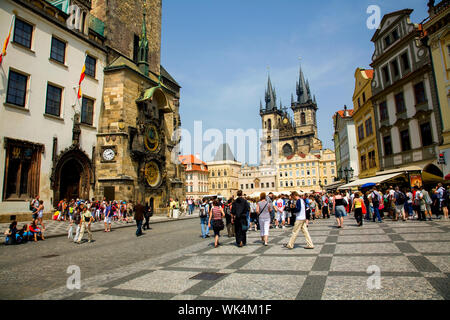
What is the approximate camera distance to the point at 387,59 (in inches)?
1000

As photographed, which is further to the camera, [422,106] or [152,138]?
[152,138]

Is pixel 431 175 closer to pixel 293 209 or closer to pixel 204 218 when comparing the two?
pixel 293 209

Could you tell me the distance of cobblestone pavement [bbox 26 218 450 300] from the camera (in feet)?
13.8

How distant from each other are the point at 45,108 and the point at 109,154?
5495mm

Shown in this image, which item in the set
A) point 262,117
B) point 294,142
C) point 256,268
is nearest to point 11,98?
point 256,268

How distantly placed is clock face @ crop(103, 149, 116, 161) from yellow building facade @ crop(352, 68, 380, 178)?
2466 centimetres

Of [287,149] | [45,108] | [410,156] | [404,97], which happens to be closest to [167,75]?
[45,108]

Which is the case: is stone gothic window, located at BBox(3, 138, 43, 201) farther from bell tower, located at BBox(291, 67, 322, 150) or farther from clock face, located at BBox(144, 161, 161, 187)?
bell tower, located at BBox(291, 67, 322, 150)

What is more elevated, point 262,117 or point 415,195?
point 262,117

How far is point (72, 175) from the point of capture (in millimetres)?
21203

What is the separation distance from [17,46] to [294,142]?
384ft

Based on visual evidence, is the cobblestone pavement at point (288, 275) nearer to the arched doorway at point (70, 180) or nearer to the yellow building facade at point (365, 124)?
the arched doorway at point (70, 180)
